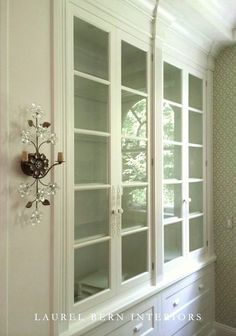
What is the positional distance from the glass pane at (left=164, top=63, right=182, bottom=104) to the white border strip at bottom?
1.99 m

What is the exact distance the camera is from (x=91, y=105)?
1.72 metres

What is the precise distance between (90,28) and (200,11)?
929mm

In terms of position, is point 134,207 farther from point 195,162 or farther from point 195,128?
point 195,128

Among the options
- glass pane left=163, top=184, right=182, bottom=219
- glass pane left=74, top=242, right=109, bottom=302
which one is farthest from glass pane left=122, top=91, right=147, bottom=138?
glass pane left=74, top=242, right=109, bottom=302

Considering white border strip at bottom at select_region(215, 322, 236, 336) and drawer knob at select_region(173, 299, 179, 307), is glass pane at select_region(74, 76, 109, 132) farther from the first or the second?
white border strip at bottom at select_region(215, 322, 236, 336)

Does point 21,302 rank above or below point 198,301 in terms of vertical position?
above

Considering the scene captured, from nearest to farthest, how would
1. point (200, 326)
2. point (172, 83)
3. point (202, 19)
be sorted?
point (202, 19)
point (172, 83)
point (200, 326)

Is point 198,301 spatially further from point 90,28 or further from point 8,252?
point 90,28

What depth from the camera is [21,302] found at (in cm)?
129

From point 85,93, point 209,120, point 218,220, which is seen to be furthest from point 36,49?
point 218,220

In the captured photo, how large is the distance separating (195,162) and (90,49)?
1.38m

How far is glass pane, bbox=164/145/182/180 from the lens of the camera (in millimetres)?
2283

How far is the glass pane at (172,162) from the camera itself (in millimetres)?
2283

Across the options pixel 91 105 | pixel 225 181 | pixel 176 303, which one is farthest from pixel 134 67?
pixel 176 303
